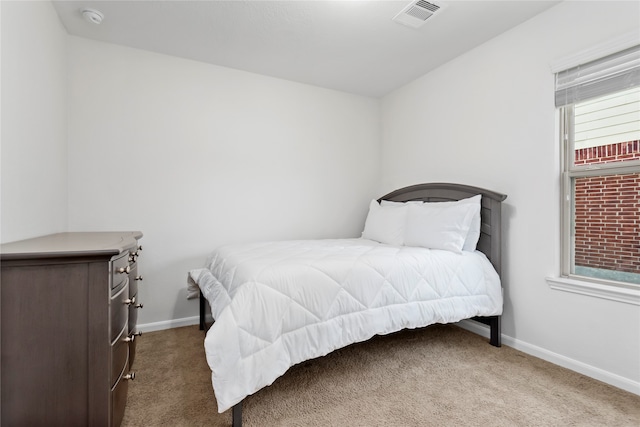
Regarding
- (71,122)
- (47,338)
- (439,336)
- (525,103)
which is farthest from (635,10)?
(71,122)

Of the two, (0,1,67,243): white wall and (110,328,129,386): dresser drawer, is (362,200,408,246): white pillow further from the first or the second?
(0,1,67,243): white wall

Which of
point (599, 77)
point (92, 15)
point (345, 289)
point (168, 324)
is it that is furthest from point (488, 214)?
point (92, 15)

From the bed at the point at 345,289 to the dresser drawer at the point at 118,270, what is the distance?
46 cm

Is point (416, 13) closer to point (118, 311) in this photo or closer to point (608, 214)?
point (608, 214)

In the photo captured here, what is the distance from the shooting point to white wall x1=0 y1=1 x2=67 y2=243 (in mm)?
1484

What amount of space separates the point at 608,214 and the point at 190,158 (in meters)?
3.24

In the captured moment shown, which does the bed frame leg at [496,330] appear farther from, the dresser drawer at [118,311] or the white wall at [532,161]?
the dresser drawer at [118,311]

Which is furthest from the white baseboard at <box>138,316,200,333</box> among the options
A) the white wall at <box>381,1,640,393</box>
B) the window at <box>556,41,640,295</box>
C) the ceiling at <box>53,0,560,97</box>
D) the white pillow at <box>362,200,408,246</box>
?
the window at <box>556,41,640,295</box>

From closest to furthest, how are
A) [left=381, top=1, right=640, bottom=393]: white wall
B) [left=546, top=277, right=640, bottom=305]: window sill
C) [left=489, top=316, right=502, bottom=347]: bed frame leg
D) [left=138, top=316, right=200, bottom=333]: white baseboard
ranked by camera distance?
[left=546, top=277, right=640, bottom=305]: window sill
[left=381, top=1, right=640, bottom=393]: white wall
[left=489, top=316, right=502, bottom=347]: bed frame leg
[left=138, top=316, right=200, bottom=333]: white baseboard

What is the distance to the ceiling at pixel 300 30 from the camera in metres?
2.13

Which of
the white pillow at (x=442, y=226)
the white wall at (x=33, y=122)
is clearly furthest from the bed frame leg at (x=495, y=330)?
the white wall at (x=33, y=122)

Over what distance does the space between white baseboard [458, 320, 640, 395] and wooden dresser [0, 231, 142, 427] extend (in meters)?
2.58

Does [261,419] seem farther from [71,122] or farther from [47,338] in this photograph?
[71,122]

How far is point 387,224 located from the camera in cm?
295
